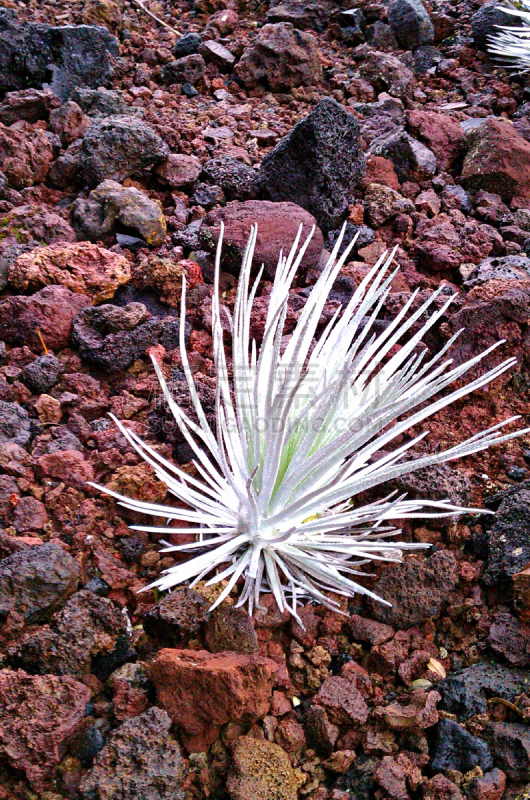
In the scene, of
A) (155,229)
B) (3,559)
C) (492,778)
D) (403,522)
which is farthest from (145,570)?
(155,229)

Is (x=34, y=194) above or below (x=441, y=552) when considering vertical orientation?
above

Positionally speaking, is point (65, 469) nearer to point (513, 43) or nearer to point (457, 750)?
point (457, 750)

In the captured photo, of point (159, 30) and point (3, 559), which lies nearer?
point (3, 559)

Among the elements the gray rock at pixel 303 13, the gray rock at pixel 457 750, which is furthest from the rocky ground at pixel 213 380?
the gray rock at pixel 303 13

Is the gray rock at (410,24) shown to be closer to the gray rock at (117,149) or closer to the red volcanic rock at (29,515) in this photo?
the gray rock at (117,149)

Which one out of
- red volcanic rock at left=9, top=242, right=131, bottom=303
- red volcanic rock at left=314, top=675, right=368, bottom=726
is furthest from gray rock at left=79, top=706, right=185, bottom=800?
red volcanic rock at left=9, top=242, right=131, bottom=303

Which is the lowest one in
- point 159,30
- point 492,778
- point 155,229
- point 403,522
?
point 492,778

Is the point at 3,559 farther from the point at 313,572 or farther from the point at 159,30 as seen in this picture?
the point at 159,30
